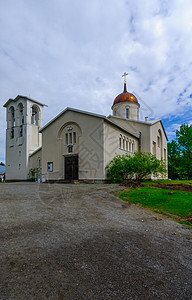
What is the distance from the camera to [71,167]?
21016 mm

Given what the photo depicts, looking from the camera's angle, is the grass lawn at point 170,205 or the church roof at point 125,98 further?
the church roof at point 125,98

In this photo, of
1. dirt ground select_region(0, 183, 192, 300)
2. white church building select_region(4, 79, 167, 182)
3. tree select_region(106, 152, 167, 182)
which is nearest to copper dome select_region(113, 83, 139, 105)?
white church building select_region(4, 79, 167, 182)

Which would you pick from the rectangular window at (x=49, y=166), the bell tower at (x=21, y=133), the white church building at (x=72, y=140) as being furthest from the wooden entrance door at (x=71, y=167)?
the bell tower at (x=21, y=133)

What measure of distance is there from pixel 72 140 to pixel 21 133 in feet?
39.8

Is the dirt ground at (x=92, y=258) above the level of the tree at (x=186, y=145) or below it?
below

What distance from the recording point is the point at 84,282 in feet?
8.02

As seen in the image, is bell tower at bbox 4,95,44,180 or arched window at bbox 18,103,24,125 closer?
bell tower at bbox 4,95,44,180

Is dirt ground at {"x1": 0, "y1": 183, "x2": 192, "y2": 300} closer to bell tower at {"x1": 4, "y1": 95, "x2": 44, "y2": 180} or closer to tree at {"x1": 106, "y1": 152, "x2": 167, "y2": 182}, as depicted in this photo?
tree at {"x1": 106, "y1": 152, "x2": 167, "y2": 182}

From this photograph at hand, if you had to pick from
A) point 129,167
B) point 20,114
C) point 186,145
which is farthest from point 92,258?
point 186,145

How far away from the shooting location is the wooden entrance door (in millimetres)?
20658

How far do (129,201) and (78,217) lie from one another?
3464 millimetres

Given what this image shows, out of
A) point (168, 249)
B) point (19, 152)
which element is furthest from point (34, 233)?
point (19, 152)

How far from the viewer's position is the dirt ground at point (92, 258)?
2.31 m

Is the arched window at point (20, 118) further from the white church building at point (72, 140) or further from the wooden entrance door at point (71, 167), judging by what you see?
the wooden entrance door at point (71, 167)
